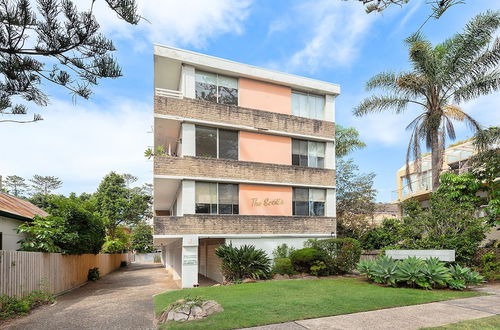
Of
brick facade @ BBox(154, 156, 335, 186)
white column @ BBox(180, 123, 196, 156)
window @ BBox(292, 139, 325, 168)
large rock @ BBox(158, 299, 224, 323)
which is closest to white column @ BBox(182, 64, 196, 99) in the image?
white column @ BBox(180, 123, 196, 156)

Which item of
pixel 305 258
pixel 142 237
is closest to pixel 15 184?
pixel 142 237

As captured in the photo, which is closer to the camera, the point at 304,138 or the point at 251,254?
the point at 251,254

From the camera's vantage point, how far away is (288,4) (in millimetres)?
4941

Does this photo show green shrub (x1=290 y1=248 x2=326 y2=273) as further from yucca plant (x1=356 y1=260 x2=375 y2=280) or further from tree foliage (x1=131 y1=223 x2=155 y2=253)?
tree foliage (x1=131 y1=223 x2=155 y2=253)

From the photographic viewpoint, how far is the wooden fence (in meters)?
9.91

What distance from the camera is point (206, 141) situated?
17.5 m

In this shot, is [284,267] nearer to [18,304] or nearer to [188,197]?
[188,197]

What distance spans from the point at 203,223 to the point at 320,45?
39.0 feet

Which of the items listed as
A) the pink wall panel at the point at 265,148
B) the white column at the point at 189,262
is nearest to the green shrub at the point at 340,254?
the pink wall panel at the point at 265,148

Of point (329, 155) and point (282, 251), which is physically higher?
point (329, 155)

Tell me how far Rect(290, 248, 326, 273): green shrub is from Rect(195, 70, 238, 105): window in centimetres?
840

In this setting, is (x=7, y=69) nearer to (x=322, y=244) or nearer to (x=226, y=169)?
(x=226, y=169)

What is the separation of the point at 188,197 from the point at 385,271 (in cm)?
915

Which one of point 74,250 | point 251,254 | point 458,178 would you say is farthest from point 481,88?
point 74,250
